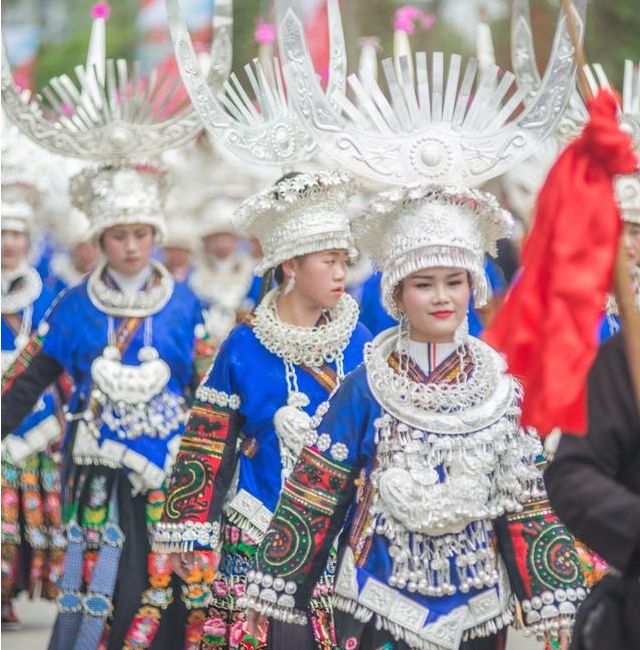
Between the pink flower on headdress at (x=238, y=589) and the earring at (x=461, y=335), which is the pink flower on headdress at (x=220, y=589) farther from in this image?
the earring at (x=461, y=335)

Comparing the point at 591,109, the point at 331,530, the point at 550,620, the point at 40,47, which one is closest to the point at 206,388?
the point at 331,530

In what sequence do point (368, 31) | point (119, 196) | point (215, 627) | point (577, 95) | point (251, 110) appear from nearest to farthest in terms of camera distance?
point (577, 95), point (215, 627), point (251, 110), point (119, 196), point (368, 31)

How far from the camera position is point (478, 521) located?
17.3ft

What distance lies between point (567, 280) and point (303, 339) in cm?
285

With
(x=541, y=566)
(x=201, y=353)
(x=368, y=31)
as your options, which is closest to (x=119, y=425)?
(x=201, y=353)

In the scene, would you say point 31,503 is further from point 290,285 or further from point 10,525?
point 290,285

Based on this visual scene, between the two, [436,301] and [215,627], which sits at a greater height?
[436,301]

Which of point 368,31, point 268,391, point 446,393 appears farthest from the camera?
point 368,31

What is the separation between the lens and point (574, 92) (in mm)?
6180

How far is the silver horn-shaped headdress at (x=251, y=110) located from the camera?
6.76 metres

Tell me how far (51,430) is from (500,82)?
4509 mm

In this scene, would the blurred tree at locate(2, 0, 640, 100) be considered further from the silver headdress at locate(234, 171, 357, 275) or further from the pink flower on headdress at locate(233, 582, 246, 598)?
the pink flower on headdress at locate(233, 582, 246, 598)

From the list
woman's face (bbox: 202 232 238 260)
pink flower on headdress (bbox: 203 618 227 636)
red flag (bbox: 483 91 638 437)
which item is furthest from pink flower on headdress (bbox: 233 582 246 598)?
woman's face (bbox: 202 232 238 260)

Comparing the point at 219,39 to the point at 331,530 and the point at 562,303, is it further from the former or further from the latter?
the point at 562,303
